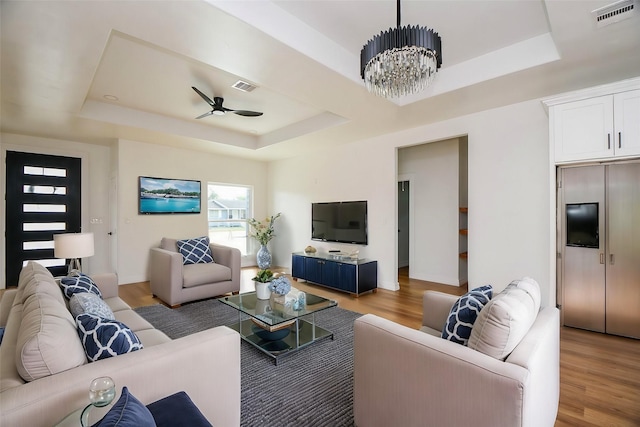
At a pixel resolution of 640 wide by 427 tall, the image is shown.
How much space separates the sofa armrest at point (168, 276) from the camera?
3.71 meters

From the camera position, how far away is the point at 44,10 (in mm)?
1874

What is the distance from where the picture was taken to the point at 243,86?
3.39 m

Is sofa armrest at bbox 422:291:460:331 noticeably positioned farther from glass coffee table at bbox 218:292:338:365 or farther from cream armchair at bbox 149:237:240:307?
cream armchair at bbox 149:237:240:307

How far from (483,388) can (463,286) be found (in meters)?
4.31

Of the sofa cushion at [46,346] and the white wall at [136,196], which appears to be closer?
the sofa cushion at [46,346]

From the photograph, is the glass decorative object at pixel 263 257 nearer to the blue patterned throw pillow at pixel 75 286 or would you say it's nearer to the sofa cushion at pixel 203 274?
the sofa cushion at pixel 203 274

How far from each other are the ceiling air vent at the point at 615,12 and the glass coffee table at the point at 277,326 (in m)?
2.92

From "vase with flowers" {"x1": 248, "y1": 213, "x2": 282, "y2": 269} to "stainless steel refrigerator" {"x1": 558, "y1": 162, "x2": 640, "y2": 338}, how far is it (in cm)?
496

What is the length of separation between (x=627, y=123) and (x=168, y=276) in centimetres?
513

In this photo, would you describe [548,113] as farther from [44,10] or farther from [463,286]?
[44,10]

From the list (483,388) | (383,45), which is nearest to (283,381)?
(483,388)

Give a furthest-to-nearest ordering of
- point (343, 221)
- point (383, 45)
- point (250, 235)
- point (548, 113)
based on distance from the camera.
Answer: point (250, 235), point (343, 221), point (548, 113), point (383, 45)

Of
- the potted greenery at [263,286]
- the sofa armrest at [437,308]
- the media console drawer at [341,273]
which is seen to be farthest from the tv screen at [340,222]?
the sofa armrest at [437,308]

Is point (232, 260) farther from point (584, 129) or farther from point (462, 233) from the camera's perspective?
point (584, 129)
